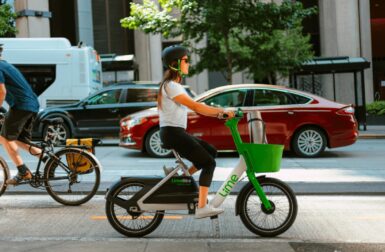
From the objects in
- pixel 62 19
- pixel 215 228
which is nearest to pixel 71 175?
pixel 215 228

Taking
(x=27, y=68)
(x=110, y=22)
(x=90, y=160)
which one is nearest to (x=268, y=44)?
(x=27, y=68)

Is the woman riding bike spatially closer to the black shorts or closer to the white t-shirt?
the white t-shirt

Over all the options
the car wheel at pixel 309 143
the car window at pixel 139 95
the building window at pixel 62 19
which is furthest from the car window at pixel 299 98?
the building window at pixel 62 19

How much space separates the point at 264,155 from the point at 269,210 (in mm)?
539

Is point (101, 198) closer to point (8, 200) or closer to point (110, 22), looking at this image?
point (8, 200)

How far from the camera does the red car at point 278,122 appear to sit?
508 inches

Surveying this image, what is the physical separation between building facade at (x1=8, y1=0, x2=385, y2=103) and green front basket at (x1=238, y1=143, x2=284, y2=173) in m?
28.4

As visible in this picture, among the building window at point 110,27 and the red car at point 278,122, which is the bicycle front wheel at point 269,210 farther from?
the building window at point 110,27

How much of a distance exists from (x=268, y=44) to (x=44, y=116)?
10.0 m

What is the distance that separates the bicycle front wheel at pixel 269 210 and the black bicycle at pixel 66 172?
2281mm

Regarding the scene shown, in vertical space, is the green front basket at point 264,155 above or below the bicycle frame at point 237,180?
above

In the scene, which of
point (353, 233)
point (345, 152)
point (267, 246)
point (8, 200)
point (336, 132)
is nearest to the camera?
point (267, 246)

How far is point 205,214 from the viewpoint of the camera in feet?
18.6

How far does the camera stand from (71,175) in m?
7.48
